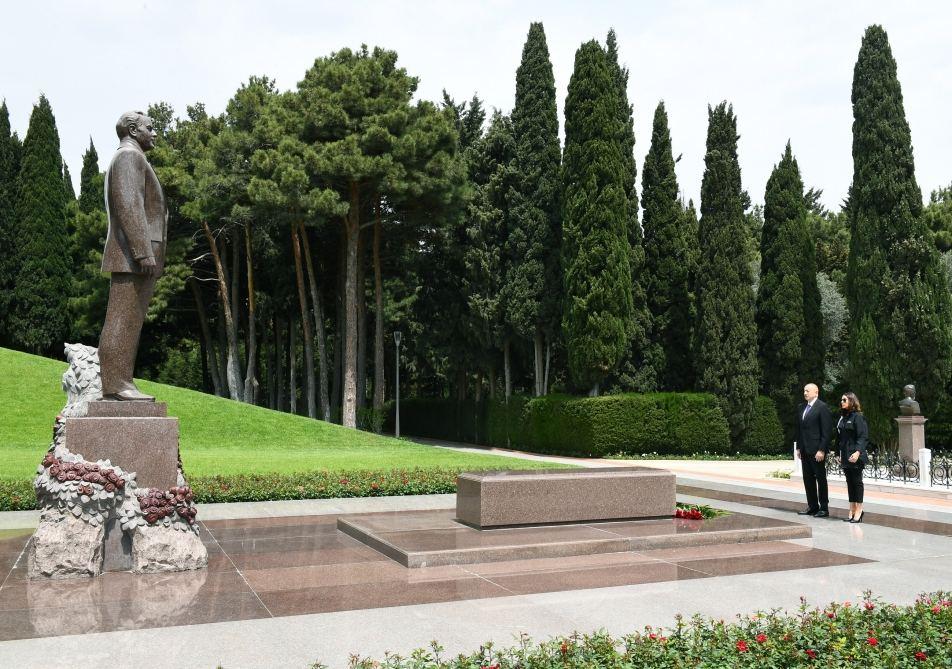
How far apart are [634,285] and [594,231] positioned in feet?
9.80

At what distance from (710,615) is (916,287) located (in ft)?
66.5

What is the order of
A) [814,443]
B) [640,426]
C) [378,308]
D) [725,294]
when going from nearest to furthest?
[814,443]
[640,426]
[725,294]
[378,308]

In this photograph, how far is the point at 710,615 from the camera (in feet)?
17.7

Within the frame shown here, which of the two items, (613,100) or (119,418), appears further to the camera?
(613,100)

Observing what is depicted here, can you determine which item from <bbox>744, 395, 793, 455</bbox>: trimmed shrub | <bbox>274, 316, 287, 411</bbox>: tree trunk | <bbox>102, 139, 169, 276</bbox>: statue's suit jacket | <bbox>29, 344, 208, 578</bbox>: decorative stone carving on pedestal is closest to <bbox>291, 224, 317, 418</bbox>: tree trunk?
<bbox>274, 316, 287, 411</bbox>: tree trunk

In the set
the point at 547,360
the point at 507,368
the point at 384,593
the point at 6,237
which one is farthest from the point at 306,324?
the point at 384,593

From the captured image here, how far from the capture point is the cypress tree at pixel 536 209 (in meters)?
28.2

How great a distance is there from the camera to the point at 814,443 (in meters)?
10.1

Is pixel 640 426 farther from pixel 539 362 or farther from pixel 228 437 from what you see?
pixel 228 437

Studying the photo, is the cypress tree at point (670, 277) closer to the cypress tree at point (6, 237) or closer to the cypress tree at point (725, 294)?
the cypress tree at point (725, 294)

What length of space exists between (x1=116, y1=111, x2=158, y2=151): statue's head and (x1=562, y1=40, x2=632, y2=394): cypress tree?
18519 mm

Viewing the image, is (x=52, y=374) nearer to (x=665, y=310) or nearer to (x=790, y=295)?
(x=665, y=310)

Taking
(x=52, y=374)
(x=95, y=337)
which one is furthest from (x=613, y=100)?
(x=95, y=337)

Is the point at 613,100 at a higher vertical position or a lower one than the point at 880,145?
higher
